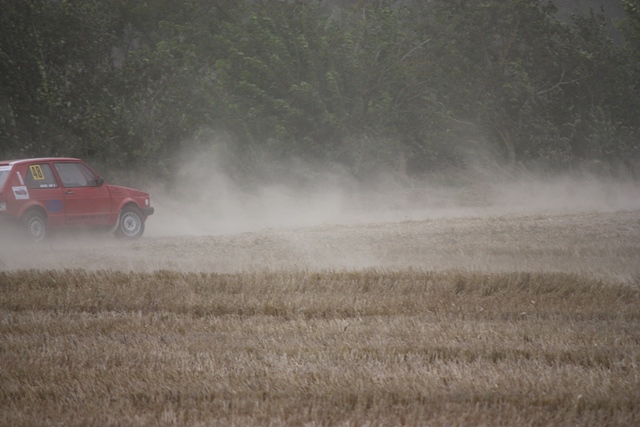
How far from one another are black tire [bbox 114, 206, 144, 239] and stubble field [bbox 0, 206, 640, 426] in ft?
13.2

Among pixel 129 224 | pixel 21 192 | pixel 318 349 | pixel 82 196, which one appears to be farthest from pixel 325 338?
pixel 129 224

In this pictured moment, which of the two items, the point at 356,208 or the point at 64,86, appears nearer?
the point at 64,86

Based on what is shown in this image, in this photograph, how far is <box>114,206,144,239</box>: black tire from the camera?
55.2 feet

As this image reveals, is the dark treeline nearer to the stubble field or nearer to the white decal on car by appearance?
the white decal on car

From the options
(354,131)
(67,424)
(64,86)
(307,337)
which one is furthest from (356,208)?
(67,424)

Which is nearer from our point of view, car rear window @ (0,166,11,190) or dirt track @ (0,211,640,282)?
dirt track @ (0,211,640,282)

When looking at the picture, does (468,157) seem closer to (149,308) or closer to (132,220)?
(132,220)

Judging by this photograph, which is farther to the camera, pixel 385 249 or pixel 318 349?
pixel 385 249

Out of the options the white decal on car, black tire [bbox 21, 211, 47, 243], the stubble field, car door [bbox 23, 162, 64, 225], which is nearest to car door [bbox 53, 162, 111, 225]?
car door [bbox 23, 162, 64, 225]

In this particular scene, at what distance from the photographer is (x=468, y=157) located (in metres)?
31.5

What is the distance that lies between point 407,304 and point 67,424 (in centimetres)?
447

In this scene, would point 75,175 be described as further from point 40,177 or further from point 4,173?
point 4,173

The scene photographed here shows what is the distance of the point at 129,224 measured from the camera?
16984mm

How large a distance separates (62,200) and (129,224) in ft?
6.27
